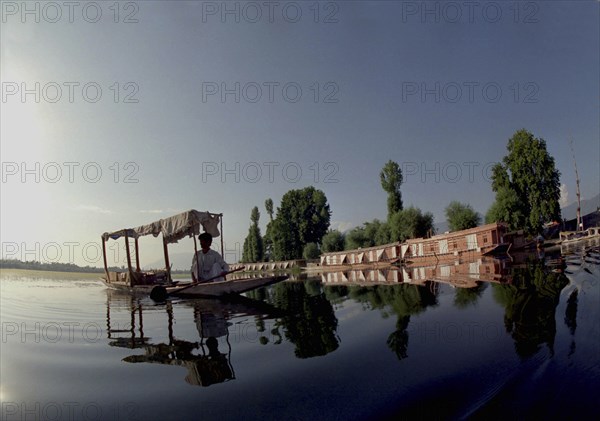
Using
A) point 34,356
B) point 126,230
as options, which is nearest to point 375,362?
point 34,356

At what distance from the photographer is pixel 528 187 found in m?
46.5

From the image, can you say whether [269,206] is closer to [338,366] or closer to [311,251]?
[311,251]

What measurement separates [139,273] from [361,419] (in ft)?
75.3

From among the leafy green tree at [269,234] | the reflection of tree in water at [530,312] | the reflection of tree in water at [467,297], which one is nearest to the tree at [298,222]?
the leafy green tree at [269,234]

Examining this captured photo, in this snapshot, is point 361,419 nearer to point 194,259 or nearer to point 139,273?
point 194,259

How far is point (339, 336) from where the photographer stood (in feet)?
16.2

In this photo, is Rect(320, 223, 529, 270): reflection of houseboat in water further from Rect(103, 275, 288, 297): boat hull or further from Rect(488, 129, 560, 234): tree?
Rect(103, 275, 288, 297): boat hull

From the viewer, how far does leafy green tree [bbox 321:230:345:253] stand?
6712 cm

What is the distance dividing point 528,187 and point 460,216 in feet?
31.3

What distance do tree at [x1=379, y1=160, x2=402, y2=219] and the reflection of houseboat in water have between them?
16.5 metres

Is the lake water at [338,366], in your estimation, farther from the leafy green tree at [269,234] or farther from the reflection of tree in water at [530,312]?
the leafy green tree at [269,234]

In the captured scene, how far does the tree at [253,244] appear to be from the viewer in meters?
87.5

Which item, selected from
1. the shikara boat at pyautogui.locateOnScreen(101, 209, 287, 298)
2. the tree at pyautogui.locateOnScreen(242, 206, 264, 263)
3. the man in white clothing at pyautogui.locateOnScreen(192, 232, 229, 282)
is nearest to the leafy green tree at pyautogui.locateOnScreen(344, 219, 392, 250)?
the tree at pyautogui.locateOnScreen(242, 206, 264, 263)

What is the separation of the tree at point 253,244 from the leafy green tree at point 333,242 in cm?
2475
